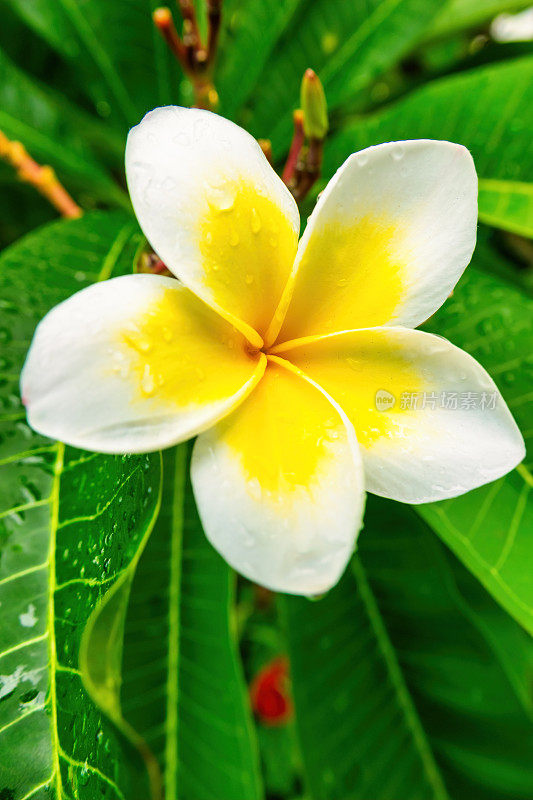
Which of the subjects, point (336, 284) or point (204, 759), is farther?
point (204, 759)

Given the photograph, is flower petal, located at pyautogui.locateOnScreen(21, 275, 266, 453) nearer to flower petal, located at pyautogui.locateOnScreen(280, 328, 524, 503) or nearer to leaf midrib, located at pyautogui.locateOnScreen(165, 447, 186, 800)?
flower petal, located at pyautogui.locateOnScreen(280, 328, 524, 503)

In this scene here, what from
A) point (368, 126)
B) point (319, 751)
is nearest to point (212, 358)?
point (368, 126)

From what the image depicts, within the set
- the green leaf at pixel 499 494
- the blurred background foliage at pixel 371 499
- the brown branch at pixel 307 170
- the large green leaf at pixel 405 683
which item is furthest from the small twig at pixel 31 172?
the large green leaf at pixel 405 683

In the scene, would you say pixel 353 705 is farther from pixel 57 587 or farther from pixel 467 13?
pixel 467 13

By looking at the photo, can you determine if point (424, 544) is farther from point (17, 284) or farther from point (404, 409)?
point (17, 284)

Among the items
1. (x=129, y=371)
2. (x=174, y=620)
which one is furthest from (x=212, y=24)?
(x=174, y=620)

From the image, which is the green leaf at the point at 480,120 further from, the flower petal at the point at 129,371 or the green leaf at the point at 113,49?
the flower petal at the point at 129,371

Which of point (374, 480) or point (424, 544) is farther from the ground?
point (374, 480)

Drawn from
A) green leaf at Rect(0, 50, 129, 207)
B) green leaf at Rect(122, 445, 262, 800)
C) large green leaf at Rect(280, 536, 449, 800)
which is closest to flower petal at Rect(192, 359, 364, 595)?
green leaf at Rect(122, 445, 262, 800)
